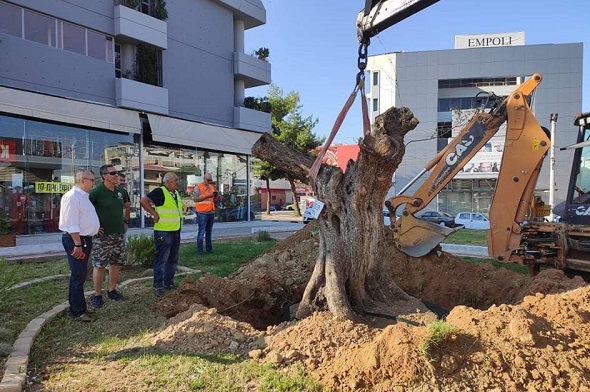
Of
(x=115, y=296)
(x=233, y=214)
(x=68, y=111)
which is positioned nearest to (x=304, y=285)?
(x=115, y=296)

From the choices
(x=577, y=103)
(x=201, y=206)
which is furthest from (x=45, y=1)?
(x=577, y=103)

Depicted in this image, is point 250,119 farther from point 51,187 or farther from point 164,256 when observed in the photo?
point 164,256

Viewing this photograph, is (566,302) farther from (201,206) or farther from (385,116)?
(201,206)

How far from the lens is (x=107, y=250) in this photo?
573cm

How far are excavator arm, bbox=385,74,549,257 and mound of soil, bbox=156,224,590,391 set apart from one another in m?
1.40

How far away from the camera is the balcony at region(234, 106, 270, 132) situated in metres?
22.2

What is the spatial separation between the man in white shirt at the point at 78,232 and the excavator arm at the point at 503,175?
4.12 m

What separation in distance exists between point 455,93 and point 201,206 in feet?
117

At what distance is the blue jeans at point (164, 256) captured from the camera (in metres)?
6.16

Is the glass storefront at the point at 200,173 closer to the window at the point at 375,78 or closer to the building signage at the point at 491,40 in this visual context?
the window at the point at 375,78

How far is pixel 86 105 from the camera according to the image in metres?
15.2

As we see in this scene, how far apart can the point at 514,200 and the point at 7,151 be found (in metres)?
14.0

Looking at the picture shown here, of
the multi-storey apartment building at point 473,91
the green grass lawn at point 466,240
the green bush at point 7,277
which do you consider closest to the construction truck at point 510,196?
the green bush at point 7,277

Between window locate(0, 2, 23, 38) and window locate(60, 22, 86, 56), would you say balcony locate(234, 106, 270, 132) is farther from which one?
window locate(0, 2, 23, 38)
